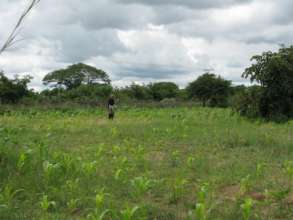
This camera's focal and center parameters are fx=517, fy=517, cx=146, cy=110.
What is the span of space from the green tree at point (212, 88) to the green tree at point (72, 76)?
26.6m

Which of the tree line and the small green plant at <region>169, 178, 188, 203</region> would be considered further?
the tree line

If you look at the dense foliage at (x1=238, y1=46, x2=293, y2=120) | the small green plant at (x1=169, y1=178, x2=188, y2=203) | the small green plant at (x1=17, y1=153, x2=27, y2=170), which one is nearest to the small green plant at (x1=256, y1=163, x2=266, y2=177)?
the small green plant at (x1=169, y1=178, x2=188, y2=203)

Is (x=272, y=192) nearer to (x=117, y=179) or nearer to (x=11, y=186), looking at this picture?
(x=117, y=179)

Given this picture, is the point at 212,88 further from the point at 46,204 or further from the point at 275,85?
the point at 46,204

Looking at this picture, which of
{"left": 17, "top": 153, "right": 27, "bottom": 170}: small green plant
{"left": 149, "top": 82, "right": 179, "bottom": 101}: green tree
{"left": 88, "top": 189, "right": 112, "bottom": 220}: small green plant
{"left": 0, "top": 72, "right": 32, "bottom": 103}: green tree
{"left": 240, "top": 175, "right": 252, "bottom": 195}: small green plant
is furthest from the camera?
{"left": 149, "top": 82, "right": 179, "bottom": 101}: green tree

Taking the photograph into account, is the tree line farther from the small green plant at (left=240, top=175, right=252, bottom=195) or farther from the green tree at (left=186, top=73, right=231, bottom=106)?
the small green plant at (left=240, top=175, right=252, bottom=195)

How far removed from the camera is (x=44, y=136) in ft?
51.0

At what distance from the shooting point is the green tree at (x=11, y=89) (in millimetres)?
42031

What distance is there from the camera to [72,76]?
7331cm

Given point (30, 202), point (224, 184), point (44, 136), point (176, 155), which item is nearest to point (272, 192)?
point (224, 184)

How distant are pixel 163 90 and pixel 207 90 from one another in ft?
65.1

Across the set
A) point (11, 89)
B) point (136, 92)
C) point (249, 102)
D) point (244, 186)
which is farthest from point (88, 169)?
point (136, 92)

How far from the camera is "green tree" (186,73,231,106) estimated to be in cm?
4862

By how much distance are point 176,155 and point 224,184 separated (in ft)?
10.9
